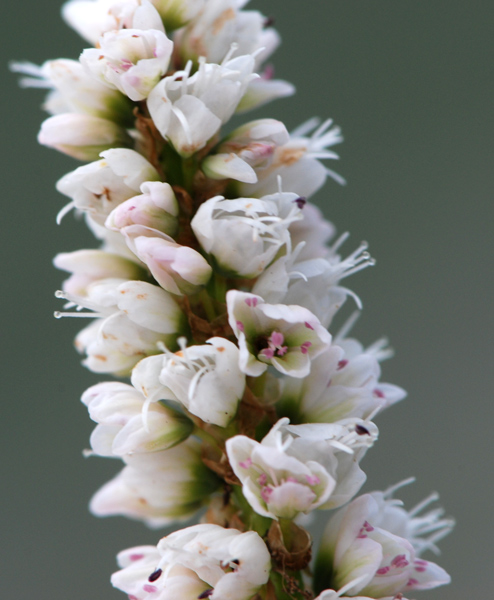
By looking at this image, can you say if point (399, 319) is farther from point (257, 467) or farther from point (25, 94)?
point (257, 467)

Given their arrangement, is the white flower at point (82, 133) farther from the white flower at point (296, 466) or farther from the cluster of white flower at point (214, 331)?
the white flower at point (296, 466)

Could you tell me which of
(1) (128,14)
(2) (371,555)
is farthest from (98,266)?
(2) (371,555)

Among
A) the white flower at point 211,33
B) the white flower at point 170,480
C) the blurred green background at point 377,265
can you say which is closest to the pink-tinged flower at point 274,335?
the white flower at point 170,480

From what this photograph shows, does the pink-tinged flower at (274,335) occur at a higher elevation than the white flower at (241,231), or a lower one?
lower

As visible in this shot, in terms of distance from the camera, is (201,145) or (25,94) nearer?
(201,145)

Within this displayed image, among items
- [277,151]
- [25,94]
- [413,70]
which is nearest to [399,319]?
[413,70]

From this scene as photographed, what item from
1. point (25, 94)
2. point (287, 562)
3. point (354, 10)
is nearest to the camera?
point (287, 562)

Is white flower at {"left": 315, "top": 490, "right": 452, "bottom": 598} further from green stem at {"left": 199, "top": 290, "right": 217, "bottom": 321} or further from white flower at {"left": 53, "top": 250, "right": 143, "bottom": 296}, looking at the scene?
white flower at {"left": 53, "top": 250, "right": 143, "bottom": 296}

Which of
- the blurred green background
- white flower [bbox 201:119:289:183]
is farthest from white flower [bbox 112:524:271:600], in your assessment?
the blurred green background
